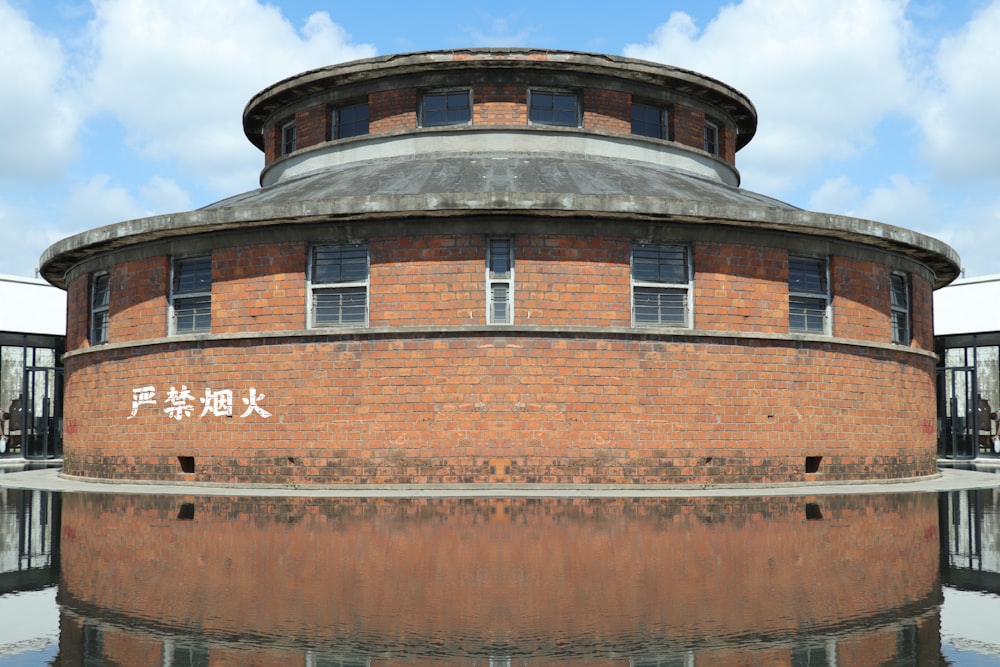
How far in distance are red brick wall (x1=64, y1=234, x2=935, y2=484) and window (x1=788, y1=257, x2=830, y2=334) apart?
0.44 meters

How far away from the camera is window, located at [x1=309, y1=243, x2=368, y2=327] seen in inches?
741

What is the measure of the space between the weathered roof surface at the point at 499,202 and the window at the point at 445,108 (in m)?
1.08

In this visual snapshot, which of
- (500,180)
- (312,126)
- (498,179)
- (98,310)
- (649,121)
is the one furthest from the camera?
(312,126)

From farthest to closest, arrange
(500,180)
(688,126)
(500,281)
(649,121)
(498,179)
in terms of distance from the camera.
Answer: (688,126) < (649,121) < (498,179) < (500,180) < (500,281)

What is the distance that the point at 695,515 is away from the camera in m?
13.0

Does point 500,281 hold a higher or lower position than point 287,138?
lower

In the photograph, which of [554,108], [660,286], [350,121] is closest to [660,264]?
[660,286]

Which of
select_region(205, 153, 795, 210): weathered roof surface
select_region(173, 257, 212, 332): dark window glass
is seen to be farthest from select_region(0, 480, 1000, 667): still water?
select_region(205, 153, 795, 210): weathered roof surface

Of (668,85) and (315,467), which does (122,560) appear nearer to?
(315,467)

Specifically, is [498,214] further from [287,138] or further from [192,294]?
[287,138]

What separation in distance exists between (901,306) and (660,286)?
6.84 m

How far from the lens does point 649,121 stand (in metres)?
25.1

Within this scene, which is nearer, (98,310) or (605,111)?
(98,310)

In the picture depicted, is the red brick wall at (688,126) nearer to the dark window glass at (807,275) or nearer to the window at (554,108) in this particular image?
the window at (554,108)
